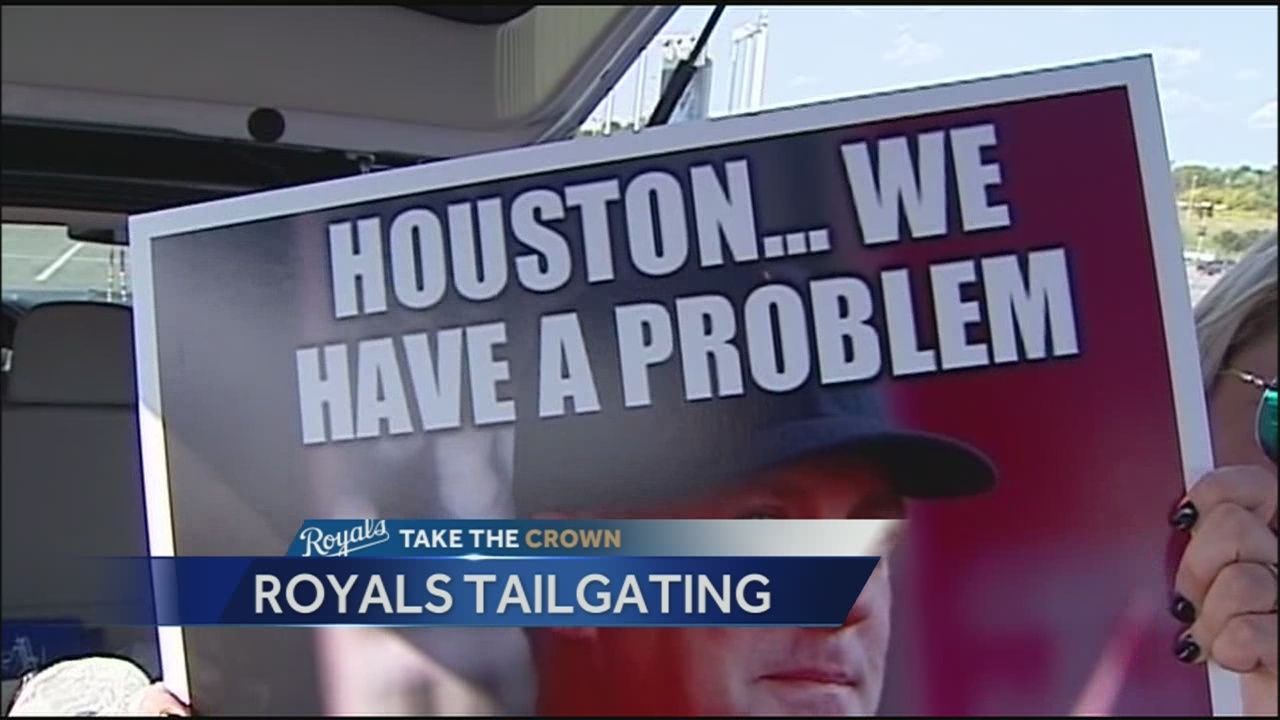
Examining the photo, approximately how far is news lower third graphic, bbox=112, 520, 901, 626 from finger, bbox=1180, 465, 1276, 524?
13 cm

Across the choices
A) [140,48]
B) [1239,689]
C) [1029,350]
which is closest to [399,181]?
[1029,350]

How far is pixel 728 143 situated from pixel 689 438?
139 millimetres

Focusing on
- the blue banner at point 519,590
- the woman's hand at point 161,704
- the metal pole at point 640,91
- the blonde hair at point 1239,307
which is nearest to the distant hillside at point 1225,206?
the blonde hair at point 1239,307

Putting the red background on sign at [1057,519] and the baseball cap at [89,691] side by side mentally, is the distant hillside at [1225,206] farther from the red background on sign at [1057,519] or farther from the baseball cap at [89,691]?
the baseball cap at [89,691]

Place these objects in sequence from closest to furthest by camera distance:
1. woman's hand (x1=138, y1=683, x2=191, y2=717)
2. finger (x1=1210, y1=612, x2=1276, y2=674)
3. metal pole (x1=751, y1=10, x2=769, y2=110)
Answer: finger (x1=1210, y1=612, x2=1276, y2=674)
woman's hand (x1=138, y1=683, x2=191, y2=717)
metal pole (x1=751, y1=10, x2=769, y2=110)

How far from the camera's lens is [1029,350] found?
0.67 metres

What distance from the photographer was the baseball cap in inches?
32.2

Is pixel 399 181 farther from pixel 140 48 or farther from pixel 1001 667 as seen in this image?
pixel 140 48

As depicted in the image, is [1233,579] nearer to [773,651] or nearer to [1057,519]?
[1057,519]

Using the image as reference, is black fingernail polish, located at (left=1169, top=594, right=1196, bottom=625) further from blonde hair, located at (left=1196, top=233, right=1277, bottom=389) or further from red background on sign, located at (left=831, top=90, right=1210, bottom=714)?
blonde hair, located at (left=1196, top=233, right=1277, bottom=389)

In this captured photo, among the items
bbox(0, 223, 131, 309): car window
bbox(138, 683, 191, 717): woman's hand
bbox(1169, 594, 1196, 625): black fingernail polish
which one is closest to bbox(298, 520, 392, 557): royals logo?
bbox(138, 683, 191, 717): woman's hand

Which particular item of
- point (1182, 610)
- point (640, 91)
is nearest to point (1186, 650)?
point (1182, 610)

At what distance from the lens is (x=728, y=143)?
0.72 meters

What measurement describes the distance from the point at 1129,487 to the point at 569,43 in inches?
53.4
